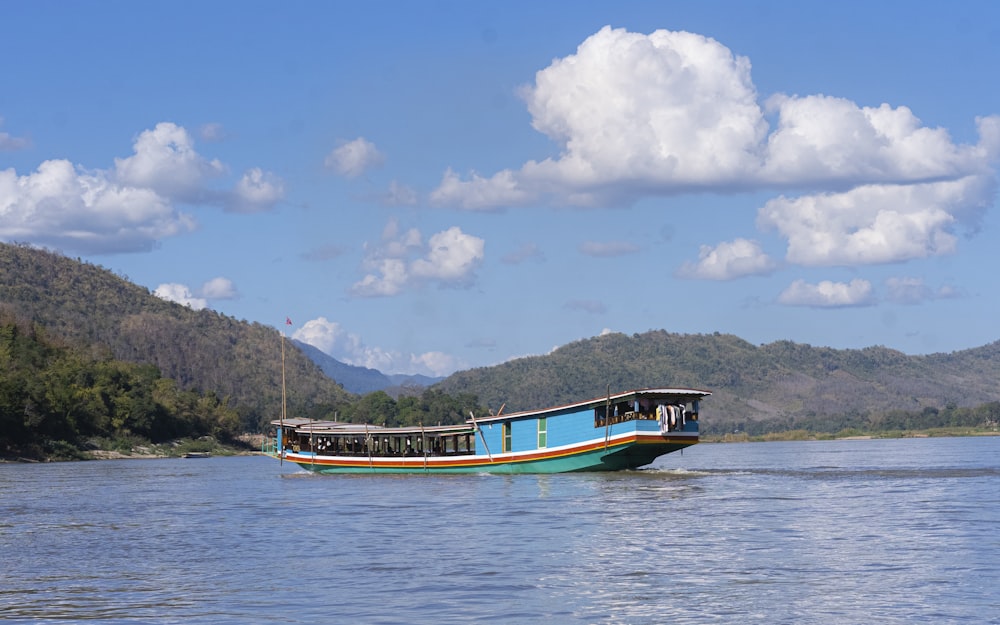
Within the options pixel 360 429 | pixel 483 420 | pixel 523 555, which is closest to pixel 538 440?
pixel 483 420

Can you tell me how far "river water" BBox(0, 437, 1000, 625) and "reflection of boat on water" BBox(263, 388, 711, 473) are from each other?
4.50 metres

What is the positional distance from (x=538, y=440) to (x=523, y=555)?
1369 inches

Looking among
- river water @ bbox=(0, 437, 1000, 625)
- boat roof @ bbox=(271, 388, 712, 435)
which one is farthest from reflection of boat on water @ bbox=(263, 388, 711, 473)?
river water @ bbox=(0, 437, 1000, 625)

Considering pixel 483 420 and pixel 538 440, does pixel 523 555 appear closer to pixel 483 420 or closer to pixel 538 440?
pixel 538 440

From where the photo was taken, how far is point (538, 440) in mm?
69062

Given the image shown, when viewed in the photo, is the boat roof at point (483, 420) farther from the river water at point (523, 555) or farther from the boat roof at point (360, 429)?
the river water at point (523, 555)

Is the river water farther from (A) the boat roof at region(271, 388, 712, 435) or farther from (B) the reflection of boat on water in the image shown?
(A) the boat roof at region(271, 388, 712, 435)

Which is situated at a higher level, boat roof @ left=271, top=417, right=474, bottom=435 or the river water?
boat roof @ left=271, top=417, right=474, bottom=435

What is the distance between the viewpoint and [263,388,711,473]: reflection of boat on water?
6462 centimetres

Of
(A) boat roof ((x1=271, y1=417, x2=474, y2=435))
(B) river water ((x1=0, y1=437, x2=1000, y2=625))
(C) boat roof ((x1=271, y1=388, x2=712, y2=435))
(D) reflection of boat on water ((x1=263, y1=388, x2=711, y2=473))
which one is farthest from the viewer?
(A) boat roof ((x1=271, y1=417, x2=474, y2=435))

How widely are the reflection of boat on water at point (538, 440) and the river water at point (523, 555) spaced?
14.8ft

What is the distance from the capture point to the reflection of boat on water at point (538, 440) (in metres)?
64.6

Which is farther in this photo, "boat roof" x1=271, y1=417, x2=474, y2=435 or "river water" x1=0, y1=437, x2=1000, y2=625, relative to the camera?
"boat roof" x1=271, y1=417, x2=474, y2=435

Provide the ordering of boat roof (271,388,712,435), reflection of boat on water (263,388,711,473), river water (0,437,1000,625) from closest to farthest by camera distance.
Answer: river water (0,437,1000,625) < boat roof (271,388,712,435) < reflection of boat on water (263,388,711,473)
